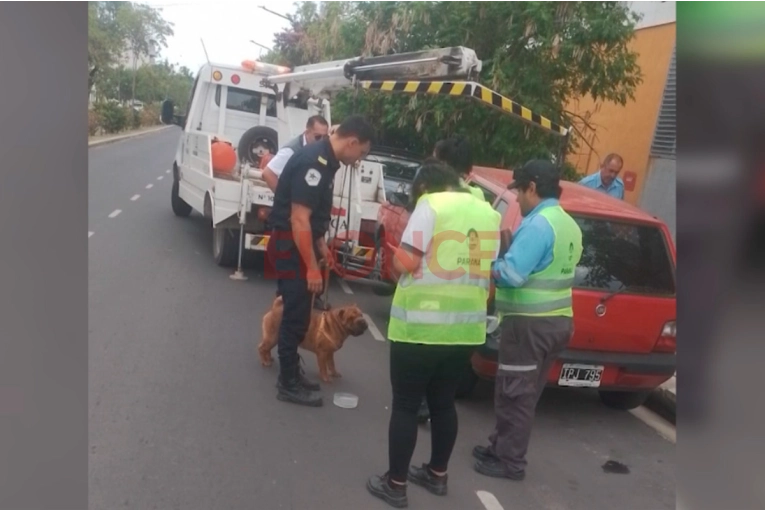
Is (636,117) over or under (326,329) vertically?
over

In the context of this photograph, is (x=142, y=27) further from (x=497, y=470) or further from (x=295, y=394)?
(x=497, y=470)

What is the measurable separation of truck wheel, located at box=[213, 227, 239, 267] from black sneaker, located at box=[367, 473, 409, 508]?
512 cm

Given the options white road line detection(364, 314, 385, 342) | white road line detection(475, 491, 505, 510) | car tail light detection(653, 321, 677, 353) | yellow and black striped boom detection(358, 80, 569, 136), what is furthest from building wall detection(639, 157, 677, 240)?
white road line detection(475, 491, 505, 510)

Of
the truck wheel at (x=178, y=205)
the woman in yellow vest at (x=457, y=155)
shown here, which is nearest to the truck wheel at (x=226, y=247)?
the truck wheel at (x=178, y=205)

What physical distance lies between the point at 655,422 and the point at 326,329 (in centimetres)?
252

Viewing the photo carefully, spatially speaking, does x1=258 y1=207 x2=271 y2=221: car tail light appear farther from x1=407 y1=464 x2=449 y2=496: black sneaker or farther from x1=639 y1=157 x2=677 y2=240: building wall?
x1=407 y1=464 x2=449 y2=496: black sneaker

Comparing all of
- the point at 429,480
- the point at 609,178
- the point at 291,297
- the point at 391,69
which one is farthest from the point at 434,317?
the point at 609,178

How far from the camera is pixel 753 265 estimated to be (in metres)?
1.25

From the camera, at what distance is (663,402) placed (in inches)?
227

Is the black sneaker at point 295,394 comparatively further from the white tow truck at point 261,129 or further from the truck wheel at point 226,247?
the truck wheel at point 226,247

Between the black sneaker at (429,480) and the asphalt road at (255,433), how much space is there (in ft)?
0.19

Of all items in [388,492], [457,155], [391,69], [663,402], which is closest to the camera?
[388,492]

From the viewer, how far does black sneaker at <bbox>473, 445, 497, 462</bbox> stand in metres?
4.39

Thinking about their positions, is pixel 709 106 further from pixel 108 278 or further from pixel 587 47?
pixel 587 47
